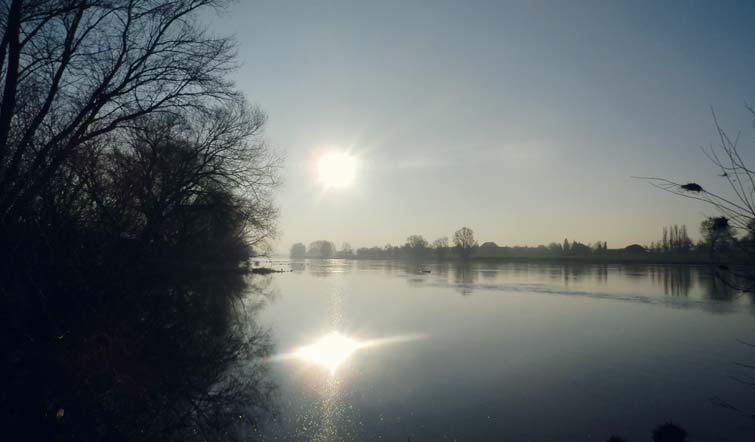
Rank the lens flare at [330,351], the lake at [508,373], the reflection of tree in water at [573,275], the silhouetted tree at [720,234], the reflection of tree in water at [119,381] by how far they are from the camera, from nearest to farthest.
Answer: the silhouetted tree at [720,234]
the reflection of tree in water at [119,381]
the lake at [508,373]
the lens flare at [330,351]
the reflection of tree in water at [573,275]

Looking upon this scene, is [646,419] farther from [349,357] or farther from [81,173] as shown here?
[81,173]

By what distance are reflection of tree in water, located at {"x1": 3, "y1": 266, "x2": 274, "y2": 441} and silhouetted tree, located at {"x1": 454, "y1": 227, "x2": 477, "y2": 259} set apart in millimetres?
117144

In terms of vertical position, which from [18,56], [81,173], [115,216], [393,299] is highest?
[18,56]

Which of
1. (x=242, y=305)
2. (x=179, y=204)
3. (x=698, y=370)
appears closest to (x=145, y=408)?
(x=698, y=370)

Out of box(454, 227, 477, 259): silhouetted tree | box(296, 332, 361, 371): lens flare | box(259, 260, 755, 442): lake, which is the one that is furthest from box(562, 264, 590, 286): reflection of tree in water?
box(454, 227, 477, 259): silhouetted tree

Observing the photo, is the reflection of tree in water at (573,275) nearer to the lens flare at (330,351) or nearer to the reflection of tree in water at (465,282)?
the reflection of tree in water at (465,282)

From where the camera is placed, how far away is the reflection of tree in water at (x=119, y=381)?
16.7ft

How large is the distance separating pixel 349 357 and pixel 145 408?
5004mm

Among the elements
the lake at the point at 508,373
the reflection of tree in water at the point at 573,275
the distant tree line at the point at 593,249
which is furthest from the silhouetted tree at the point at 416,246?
the lake at the point at 508,373

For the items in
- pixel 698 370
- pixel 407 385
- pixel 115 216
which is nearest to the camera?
pixel 115 216

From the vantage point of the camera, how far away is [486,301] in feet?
69.5

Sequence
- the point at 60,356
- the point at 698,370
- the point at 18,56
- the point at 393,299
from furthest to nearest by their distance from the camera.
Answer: the point at 393,299 < the point at 698,370 < the point at 18,56 < the point at 60,356

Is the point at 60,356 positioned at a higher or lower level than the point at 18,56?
lower

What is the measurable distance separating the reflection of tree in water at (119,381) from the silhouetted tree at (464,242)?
384 feet
